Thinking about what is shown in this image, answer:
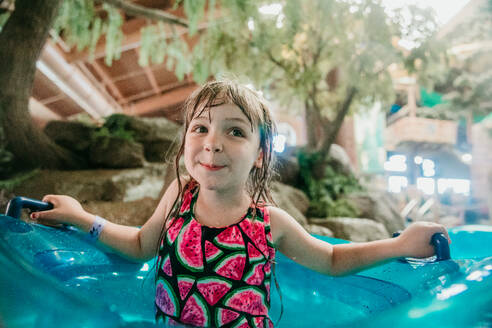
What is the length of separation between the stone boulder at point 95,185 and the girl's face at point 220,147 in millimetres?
2366

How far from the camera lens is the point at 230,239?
77 centimetres

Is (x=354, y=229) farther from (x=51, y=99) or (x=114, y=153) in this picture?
(x=51, y=99)

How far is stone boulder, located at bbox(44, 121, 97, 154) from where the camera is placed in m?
3.93

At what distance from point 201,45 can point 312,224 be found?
239 centimetres

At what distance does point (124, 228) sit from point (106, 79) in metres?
5.94

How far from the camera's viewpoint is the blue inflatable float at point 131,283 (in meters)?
0.43

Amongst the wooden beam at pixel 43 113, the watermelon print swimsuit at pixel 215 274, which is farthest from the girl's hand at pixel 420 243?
the wooden beam at pixel 43 113

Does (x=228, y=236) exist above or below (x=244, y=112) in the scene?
below

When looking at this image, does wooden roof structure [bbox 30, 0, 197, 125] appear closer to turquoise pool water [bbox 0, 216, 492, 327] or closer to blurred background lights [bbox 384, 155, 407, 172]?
turquoise pool water [bbox 0, 216, 492, 327]

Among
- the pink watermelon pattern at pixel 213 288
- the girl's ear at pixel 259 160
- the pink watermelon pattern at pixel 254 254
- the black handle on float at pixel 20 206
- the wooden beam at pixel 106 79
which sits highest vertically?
the wooden beam at pixel 106 79

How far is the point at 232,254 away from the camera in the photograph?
29.7 inches

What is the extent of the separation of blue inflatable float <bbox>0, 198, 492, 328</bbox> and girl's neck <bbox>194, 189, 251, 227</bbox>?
0.89ft

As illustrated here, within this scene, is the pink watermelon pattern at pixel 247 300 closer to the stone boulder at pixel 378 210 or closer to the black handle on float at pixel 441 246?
the black handle on float at pixel 441 246

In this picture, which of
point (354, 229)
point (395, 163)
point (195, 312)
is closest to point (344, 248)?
point (195, 312)
